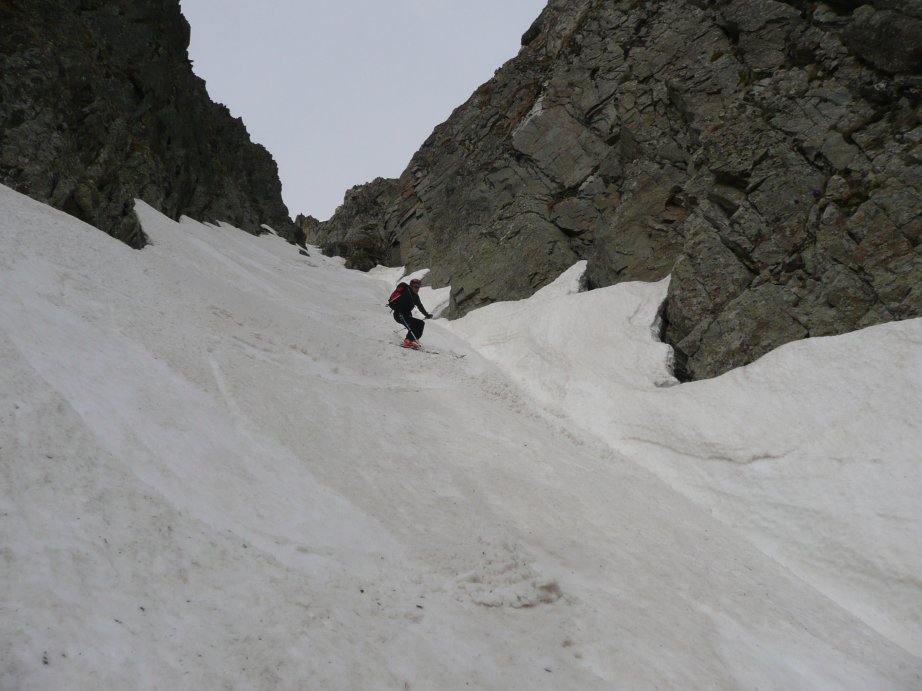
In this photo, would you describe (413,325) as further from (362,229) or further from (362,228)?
(362,228)

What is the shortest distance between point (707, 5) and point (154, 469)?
86.1ft

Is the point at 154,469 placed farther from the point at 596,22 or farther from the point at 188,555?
the point at 596,22

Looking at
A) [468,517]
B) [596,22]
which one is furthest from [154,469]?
[596,22]

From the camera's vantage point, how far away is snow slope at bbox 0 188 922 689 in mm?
5258

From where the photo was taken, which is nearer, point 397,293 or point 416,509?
point 416,509

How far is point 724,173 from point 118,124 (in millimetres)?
28471

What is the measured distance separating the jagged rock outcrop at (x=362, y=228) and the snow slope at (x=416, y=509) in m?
43.0

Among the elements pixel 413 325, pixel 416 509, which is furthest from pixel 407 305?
pixel 416 509

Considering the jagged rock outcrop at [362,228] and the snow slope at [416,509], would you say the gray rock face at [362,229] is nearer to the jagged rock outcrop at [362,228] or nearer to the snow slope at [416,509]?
the jagged rock outcrop at [362,228]

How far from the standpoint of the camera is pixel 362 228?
6531cm

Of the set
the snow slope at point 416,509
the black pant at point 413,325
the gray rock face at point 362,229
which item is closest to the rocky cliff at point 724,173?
the snow slope at point 416,509

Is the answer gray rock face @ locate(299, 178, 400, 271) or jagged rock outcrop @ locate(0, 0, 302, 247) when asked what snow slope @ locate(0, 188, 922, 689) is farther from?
gray rock face @ locate(299, 178, 400, 271)

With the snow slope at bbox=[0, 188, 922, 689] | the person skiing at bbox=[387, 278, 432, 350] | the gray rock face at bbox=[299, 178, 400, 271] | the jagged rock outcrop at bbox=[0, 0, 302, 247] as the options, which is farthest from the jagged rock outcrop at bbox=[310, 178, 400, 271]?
the snow slope at bbox=[0, 188, 922, 689]

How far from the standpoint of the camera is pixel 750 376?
43.9 feet
